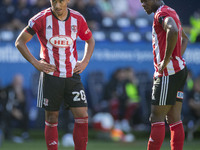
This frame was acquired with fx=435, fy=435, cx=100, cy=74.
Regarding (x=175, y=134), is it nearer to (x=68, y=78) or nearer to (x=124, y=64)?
(x=68, y=78)

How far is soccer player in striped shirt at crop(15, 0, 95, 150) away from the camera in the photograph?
189 inches

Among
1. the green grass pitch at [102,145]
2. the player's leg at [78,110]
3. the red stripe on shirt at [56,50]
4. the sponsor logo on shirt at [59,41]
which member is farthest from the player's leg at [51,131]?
the green grass pitch at [102,145]

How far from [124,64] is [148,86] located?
0.78 meters

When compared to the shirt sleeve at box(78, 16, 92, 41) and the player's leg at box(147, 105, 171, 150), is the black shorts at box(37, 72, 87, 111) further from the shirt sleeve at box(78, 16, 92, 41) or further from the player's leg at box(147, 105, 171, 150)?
the player's leg at box(147, 105, 171, 150)

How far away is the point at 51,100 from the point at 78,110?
322mm

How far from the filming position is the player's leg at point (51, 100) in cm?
486

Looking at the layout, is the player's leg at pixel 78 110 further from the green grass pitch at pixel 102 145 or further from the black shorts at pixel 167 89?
the green grass pitch at pixel 102 145

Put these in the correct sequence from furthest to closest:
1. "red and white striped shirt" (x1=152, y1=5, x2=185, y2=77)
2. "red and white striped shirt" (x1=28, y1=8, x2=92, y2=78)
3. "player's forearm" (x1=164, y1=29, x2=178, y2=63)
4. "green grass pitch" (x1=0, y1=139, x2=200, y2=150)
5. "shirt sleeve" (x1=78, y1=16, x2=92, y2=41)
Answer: "green grass pitch" (x1=0, y1=139, x2=200, y2=150) → "shirt sleeve" (x1=78, y1=16, x2=92, y2=41) → "red and white striped shirt" (x1=28, y1=8, x2=92, y2=78) → "red and white striped shirt" (x1=152, y1=5, x2=185, y2=77) → "player's forearm" (x1=164, y1=29, x2=178, y2=63)

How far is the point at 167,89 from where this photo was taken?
464 cm

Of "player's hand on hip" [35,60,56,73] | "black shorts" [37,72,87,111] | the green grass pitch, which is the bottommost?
the green grass pitch

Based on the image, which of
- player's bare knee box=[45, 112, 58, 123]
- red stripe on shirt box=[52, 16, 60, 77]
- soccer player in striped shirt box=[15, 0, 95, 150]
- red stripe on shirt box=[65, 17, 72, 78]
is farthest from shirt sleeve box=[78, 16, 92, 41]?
player's bare knee box=[45, 112, 58, 123]

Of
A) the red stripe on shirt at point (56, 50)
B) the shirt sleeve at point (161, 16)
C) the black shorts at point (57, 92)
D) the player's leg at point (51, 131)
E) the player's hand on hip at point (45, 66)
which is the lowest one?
the player's leg at point (51, 131)

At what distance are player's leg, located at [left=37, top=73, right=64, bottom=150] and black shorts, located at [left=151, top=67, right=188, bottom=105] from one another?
3.48 feet

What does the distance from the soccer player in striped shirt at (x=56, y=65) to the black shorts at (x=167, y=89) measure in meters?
0.85
